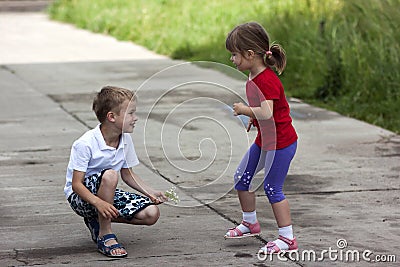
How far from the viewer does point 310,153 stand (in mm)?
8656

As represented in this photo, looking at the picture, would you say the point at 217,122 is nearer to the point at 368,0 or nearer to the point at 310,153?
the point at 310,153

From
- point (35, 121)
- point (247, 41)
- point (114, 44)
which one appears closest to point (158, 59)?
point (114, 44)

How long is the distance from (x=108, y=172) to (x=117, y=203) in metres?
0.23

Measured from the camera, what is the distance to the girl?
548 cm

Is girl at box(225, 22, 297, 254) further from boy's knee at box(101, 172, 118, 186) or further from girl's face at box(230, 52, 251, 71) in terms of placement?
boy's knee at box(101, 172, 118, 186)

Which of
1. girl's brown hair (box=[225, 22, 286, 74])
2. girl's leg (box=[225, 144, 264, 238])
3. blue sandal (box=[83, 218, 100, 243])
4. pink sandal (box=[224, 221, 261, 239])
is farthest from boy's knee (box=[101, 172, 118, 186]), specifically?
girl's brown hair (box=[225, 22, 286, 74])

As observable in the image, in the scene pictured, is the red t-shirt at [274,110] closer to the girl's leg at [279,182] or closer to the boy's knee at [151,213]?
the girl's leg at [279,182]

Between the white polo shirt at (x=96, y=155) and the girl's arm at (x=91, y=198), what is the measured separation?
0.05 m

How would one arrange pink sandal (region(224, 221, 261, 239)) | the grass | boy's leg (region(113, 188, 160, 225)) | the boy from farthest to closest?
the grass
pink sandal (region(224, 221, 261, 239))
boy's leg (region(113, 188, 160, 225))
the boy

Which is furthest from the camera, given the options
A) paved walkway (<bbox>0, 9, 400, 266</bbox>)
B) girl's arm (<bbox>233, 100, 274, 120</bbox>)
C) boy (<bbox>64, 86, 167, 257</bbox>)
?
paved walkway (<bbox>0, 9, 400, 266</bbox>)

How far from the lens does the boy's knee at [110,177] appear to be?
550 cm
